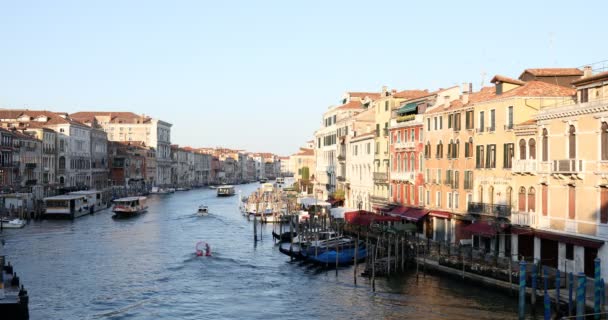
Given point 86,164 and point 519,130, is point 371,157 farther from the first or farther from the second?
point 86,164

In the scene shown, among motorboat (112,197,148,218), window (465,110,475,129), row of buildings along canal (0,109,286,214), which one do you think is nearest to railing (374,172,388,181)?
window (465,110,475,129)

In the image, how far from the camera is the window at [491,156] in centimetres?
2942

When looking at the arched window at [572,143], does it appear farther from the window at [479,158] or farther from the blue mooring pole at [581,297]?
the window at [479,158]

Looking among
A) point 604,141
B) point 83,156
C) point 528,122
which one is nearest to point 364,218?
point 528,122

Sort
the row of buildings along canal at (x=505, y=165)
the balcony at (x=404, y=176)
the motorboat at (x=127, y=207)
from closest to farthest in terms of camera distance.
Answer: the row of buildings along canal at (x=505, y=165), the balcony at (x=404, y=176), the motorboat at (x=127, y=207)

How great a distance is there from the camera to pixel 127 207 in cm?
6344

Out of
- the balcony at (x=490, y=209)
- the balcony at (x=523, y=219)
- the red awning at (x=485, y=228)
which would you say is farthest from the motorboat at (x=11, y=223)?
the balcony at (x=523, y=219)

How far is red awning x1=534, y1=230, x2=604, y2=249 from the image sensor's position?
2241 centimetres

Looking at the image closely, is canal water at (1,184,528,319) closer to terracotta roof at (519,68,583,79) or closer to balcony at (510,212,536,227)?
balcony at (510,212,536,227)

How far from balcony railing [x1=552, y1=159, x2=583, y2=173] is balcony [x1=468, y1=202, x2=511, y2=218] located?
154 inches

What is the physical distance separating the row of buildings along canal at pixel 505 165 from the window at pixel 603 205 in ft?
0.15

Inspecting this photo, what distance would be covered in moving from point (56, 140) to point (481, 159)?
59.5 meters

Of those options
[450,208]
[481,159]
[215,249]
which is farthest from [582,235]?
[215,249]

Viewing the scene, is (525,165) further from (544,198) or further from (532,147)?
(544,198)
